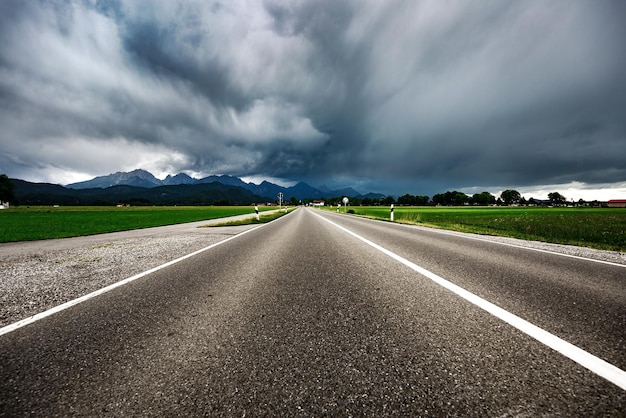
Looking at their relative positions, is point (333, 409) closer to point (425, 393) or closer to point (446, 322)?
point (425, 393)

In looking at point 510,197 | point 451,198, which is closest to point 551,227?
point 451,198

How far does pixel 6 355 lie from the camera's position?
2.14 metres

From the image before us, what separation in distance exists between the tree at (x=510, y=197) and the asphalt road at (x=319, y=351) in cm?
21347

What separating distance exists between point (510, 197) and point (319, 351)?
22123cm

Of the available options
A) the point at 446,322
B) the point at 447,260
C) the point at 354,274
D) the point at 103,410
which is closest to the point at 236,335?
the point at 103,410

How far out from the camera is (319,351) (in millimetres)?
2139

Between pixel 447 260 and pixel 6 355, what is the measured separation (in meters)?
6.63

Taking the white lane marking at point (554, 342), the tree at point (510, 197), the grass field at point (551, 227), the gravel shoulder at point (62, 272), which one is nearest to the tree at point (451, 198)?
the tree at point (510, 197)

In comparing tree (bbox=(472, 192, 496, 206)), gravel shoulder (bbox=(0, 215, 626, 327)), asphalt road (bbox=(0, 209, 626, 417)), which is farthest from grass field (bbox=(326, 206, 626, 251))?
tree (bbox=(472, 192, 496, 206))

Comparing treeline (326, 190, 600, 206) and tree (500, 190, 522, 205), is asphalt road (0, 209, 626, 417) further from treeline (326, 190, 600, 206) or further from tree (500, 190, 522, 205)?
tree (500, 190, 522, 205)

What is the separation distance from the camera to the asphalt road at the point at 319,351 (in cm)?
154

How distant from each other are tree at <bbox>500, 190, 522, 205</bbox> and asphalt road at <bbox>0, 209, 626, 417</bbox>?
21347 cm

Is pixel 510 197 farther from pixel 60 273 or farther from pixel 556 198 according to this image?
pixel 60 273

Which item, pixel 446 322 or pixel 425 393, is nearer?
pixel 425 393
